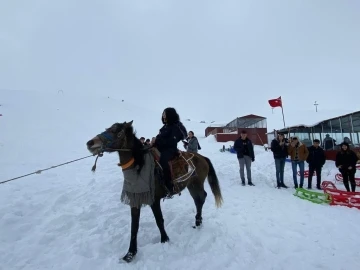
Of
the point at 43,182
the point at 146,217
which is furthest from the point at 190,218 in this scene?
the point at 43,182

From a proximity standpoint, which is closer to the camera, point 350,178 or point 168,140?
point 168,140

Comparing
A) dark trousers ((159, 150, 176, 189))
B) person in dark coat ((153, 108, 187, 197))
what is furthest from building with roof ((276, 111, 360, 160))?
dark trousers ((159, 150, 176, 189))

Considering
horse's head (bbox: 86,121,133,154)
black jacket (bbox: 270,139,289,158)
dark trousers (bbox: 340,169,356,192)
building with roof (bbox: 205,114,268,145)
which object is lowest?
dark trousers (bbox: 340,169,356,192)

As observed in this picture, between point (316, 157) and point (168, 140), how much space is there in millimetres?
7182

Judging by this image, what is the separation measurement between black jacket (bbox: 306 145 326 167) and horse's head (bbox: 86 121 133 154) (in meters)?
7.94

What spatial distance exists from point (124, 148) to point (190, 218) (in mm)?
2536

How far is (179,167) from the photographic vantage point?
183 inches

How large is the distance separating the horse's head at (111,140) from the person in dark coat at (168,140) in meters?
0.70

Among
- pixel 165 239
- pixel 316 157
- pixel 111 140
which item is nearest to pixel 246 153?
pixel 316 157

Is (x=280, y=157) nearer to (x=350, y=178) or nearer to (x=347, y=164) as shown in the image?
(x=347, y=164)

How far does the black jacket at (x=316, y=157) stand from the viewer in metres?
8.98

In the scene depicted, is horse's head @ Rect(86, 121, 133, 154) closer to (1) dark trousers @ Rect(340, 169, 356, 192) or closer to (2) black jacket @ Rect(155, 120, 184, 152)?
(2) black jacket @ Rect(155, 120, 184, 152)

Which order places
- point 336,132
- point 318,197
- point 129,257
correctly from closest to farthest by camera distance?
point 129,257
point 318,197
point 336,132

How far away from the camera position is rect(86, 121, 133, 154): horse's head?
3645 millimetres
